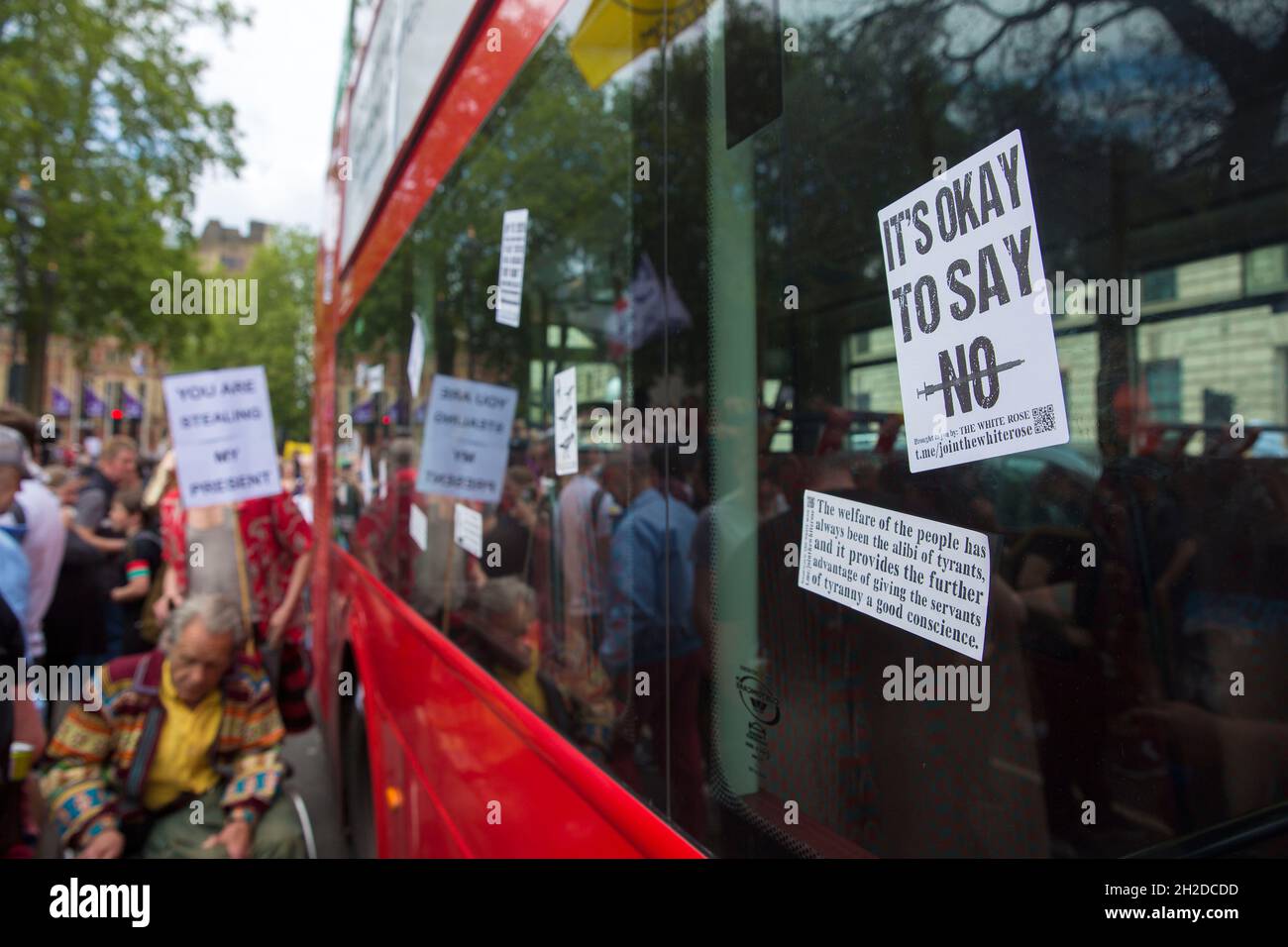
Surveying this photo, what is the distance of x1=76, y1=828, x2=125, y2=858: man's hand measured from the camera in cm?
329

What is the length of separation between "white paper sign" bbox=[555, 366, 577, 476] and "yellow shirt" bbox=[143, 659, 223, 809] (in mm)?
2420

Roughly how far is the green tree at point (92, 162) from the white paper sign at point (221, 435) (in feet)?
51.9

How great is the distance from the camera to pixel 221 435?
497 cm

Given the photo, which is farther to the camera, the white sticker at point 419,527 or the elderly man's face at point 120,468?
the elderly man's face at point 120,468

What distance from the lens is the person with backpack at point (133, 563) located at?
657cm

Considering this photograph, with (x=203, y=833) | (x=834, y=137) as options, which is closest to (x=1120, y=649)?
(x=834, y=137)

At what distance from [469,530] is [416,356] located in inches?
42.2

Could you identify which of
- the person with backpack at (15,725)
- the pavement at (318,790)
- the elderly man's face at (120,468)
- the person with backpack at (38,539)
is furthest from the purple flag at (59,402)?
the person with backpack at (15,725)

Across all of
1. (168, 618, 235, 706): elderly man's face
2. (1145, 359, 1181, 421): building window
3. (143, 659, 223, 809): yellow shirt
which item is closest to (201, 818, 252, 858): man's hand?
(143, 659, 223, 809): yellow shirt

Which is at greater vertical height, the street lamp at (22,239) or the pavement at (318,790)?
the street lamp at (22,239)

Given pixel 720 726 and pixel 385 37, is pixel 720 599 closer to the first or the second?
pixel 720 726

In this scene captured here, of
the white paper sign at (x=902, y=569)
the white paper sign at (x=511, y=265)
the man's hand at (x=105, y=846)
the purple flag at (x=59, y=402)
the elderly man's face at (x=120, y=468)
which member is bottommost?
the man's hand at (x=105, y=846)

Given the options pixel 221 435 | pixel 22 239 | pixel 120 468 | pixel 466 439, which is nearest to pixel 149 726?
pixel 221 435

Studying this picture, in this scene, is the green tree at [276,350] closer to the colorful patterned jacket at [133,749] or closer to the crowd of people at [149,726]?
the crowd of people at [149,726]
